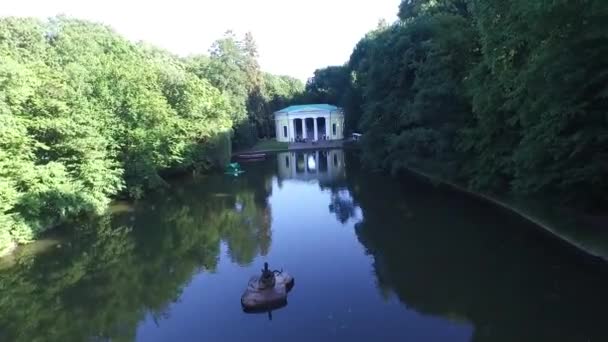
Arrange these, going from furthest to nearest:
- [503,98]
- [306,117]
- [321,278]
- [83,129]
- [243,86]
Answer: [306,117], [243,86], [83,129], [503,98], [321,278]

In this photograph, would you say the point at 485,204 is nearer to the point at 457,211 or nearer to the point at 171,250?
the point at 457,211

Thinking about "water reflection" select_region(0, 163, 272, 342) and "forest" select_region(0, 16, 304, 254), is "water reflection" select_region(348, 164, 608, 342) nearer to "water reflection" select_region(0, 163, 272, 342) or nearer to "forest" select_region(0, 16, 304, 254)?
"water reflection" select_region(0, 163, 272, 342)

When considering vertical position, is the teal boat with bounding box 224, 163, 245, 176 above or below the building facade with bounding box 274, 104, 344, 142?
below

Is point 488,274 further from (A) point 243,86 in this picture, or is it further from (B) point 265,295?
(A) point 243,86

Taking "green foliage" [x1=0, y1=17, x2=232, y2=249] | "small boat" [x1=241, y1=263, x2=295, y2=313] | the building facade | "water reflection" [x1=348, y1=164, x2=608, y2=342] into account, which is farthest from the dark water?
the building facade

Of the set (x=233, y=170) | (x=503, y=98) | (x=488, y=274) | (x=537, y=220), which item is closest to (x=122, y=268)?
(x=488, y=274)
